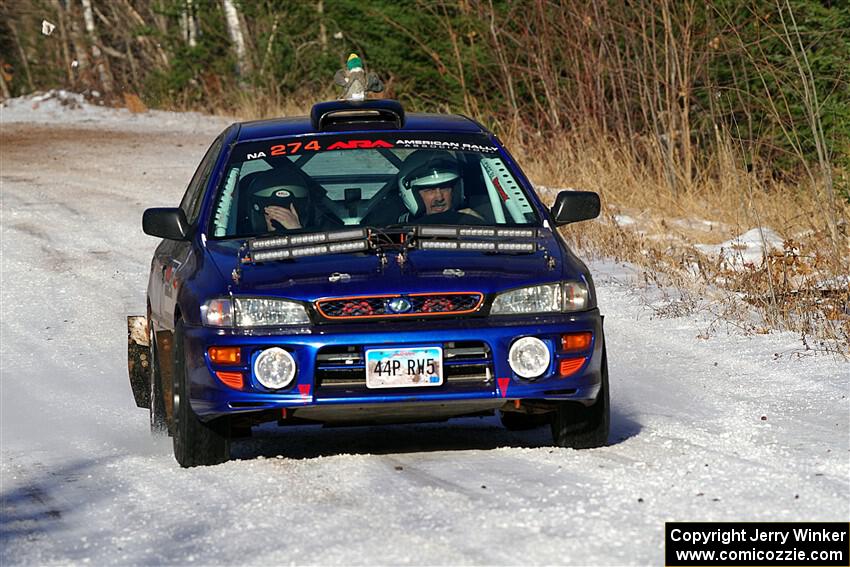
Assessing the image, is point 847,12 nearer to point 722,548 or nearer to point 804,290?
point 804,290

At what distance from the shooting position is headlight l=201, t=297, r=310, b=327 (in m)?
6.52

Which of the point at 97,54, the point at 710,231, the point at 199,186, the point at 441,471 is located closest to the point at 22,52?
the point at 97,54

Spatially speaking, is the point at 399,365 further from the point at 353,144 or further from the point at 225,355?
the point at 353,144

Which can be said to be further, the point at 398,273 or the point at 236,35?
the point at 236,35

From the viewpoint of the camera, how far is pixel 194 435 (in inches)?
267

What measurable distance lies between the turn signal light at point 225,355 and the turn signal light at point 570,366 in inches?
49.6

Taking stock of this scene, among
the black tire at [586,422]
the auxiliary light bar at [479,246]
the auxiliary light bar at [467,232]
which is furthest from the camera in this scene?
the auxiliary light bar at [467,232]

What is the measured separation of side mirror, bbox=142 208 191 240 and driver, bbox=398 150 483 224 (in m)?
1.01

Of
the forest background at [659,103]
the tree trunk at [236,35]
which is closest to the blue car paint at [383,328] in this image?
the forest background at [659,103]

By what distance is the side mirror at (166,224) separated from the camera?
7613 millimetres

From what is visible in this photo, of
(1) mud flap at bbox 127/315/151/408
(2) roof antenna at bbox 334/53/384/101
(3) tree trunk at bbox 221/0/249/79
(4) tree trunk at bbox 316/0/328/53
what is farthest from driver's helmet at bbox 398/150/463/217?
(3) tree trunk at bbox 221/0/249/79

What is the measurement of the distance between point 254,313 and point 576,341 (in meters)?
1.27

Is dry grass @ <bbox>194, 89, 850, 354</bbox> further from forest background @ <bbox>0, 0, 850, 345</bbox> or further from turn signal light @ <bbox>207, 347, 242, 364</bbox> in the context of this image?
turn signal light @ <bbox>207, 347, 242, 364</bbox>

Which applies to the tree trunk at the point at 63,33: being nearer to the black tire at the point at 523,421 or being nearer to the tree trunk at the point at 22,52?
the tree trunk at the point at 22,52
